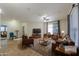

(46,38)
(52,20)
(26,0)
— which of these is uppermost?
(26,0)

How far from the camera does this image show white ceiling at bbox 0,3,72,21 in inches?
66.7

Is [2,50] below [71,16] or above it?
below

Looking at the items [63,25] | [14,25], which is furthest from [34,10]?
[63,25]

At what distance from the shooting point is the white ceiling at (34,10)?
66.7 inches

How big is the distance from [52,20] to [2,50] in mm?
993

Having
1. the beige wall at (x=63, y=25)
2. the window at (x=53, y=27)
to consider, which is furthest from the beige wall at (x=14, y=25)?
the beige wall at (x=63, y=25)

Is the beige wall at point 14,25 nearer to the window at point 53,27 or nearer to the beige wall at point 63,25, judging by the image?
the window at point 53,27

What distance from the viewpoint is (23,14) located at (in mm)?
1843

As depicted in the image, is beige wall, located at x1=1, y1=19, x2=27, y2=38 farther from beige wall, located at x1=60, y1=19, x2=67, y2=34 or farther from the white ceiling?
beige wall, located at x1=60, y1=19, x2=67, y2=34

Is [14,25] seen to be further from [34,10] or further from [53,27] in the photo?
[53,27]

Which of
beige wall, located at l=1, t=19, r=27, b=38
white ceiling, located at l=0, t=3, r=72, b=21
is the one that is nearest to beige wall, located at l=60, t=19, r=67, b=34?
white ceiling, located at l=0, t=3, r=72, b=21

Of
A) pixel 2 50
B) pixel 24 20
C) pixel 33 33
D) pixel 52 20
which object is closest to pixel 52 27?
pixel 52 20

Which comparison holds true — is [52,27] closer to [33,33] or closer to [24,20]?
[33,33]

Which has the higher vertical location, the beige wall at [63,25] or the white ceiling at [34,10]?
the white ceiling at [34,10]
